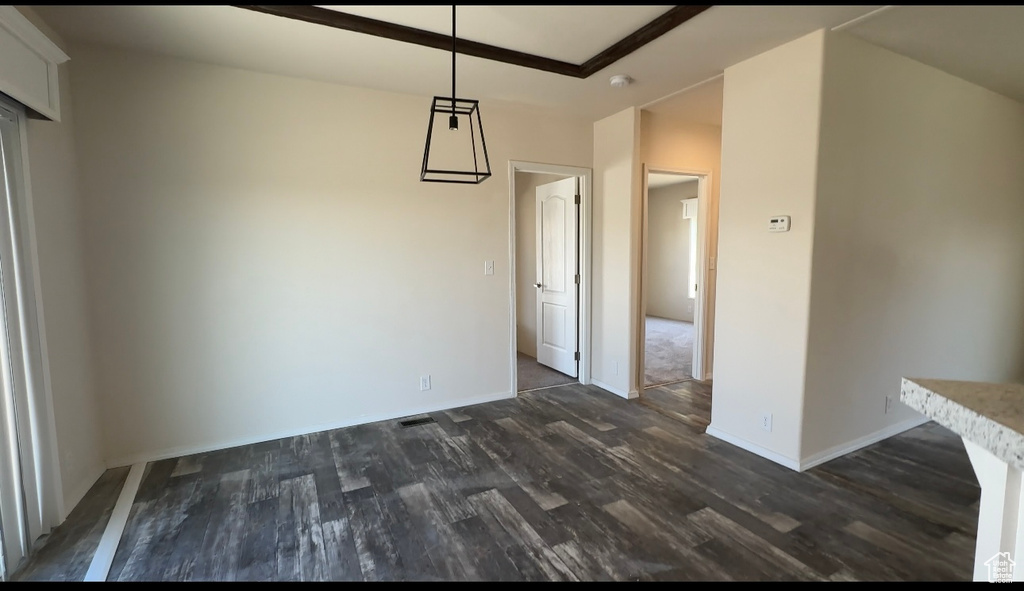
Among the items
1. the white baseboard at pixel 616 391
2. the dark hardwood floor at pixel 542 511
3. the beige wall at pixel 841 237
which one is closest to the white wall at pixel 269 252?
the dark hardwood floor at pixel 542 511

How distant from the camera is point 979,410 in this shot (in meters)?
1.13

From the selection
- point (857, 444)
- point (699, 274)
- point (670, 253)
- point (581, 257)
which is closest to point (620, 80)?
point (581, 257)

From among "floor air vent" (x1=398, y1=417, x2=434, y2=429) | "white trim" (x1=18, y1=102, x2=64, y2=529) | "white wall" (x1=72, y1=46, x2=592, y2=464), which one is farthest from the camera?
"floor air vent" (x1=398, y1=417, x2=434, y2=429)

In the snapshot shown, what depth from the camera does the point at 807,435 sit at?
8.94 feet

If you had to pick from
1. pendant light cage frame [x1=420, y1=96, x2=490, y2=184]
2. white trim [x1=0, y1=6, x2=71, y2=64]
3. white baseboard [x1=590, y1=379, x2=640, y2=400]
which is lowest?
white baseboard [x1=590, y1=379, x2=640, y2=400]

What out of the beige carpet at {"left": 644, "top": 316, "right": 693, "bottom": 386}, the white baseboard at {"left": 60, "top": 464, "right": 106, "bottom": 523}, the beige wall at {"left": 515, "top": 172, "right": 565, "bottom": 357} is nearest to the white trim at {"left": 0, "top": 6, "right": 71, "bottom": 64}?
the white baseboard at {"left": 60, "top": 464, "right": 106, "bottom": 523}

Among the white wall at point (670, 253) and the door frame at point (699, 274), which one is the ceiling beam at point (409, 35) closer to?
the door frame at point (699, 274)

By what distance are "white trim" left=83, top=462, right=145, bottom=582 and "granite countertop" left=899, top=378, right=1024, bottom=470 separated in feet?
10.2

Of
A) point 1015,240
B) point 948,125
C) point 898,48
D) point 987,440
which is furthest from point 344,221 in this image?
point 1015,240

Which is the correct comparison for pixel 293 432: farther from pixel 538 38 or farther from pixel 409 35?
pixel 538 38

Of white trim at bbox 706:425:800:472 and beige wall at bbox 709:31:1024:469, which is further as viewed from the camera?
white trim at bbox 706:425:800:472

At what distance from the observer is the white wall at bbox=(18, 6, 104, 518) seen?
223 centimetres

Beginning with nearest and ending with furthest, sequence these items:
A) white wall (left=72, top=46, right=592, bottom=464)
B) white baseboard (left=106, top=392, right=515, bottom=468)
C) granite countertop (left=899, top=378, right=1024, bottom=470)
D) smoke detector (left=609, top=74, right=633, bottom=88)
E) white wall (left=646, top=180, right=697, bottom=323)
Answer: granite countertop (left=899, top=378, right=1024, bottom=470), white wall (left=72, top=46, right=592, bottom=464), white baseboard (left=106, top=392, right=515, bottom=468), smoke detector (left=609, top=74, right=633, bottom=88), white wall (left=646, top=180, right=697, bottom=323)

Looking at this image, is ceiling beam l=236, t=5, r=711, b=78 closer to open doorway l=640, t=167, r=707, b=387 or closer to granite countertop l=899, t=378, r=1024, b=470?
granite countertop l=899, t=378, r=1024, b=470
